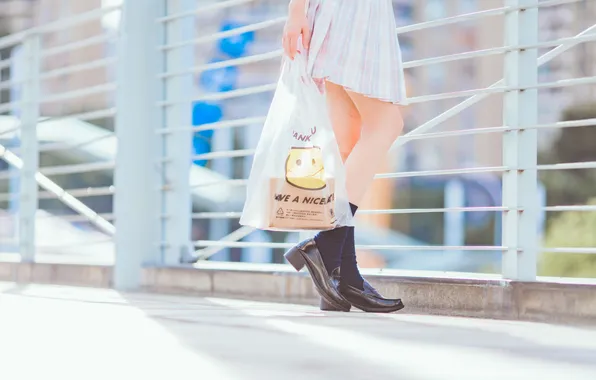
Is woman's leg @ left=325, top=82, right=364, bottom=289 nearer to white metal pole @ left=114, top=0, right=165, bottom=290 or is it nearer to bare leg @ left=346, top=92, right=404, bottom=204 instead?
bare leg @ left=346, top=92, right=404, bottom=204

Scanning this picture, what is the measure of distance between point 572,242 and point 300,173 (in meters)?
7.26

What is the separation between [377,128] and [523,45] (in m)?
0.31

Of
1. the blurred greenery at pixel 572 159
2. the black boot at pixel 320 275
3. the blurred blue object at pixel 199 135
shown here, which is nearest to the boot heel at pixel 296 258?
the black boot at pixel 320 275

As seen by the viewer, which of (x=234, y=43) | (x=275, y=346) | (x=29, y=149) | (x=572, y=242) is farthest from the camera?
(x=572, y=242)

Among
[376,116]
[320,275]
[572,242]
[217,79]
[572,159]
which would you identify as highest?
[572,159]

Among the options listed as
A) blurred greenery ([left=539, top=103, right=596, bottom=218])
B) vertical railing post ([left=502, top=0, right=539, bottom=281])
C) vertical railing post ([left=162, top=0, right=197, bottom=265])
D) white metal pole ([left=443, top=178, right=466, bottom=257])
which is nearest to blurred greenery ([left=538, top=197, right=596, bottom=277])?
vertical railing post ([left=162, top=0, right=197, bottom=265])

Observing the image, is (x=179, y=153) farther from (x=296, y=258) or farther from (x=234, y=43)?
(x=234, y=43)

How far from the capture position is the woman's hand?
1.87 meters

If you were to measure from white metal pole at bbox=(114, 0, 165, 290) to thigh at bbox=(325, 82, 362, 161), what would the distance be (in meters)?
0.94

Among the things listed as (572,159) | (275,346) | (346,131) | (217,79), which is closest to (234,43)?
(217,79)

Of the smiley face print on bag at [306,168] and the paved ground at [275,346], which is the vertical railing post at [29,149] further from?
the smiley face print on bag at [306,168]

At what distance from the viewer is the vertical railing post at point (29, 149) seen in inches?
127

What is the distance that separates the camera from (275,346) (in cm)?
131

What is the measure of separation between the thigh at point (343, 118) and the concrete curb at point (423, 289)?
0.99ft
